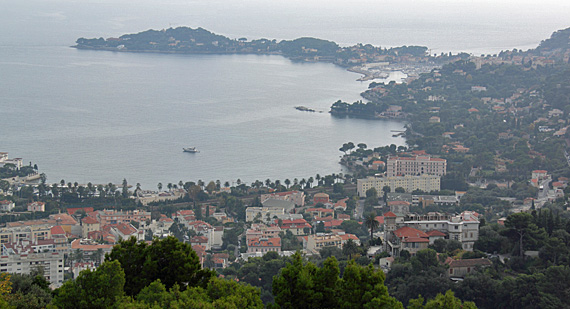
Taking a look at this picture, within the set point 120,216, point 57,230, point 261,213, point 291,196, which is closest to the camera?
point 57,230

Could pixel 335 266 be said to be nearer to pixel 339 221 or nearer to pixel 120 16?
pixel 339 221

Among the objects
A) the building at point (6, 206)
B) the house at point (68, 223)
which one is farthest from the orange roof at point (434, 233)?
the building at point (6, 206)

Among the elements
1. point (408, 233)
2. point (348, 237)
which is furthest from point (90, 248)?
point (408, 233)

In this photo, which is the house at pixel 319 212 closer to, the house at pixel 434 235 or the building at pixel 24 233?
the building at pixel 24 233

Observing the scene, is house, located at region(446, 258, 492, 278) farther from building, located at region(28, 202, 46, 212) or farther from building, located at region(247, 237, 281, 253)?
building, located at region(28, 202, 46, 212)

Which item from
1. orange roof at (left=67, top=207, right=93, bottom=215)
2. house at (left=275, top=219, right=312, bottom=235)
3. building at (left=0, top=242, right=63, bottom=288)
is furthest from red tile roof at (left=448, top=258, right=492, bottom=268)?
orange roof at (left=67, top=207, right=93, bottom=215)

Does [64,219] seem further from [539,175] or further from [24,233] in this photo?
[539,175]

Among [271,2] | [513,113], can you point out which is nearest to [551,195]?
[513,113]
